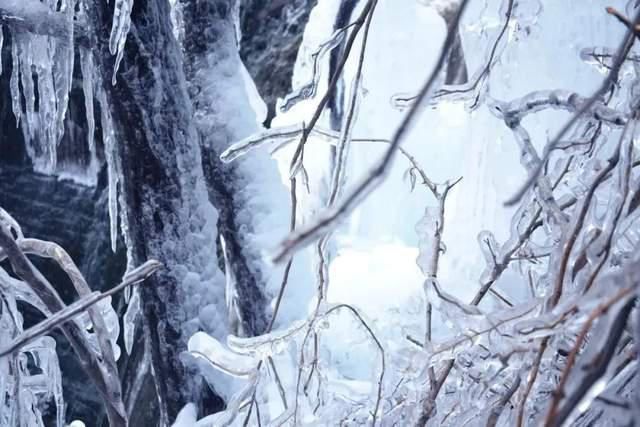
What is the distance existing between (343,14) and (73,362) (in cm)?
267

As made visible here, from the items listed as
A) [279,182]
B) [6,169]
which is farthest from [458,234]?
[279,182]

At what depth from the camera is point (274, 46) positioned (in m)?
3.74

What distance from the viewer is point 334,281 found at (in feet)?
16.7

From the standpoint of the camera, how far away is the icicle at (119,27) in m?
1.47

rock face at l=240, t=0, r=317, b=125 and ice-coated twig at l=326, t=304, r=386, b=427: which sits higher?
rock face at l=240, t=0, r=317, b=125

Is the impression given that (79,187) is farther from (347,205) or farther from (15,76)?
(347,205)

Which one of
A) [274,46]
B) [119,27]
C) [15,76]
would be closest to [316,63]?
[119,27]

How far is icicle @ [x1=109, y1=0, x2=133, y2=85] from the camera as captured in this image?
1.47 metres

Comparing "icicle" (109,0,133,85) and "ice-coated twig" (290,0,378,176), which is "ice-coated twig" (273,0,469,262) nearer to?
"ice-coated twig" (290,0,378,176)

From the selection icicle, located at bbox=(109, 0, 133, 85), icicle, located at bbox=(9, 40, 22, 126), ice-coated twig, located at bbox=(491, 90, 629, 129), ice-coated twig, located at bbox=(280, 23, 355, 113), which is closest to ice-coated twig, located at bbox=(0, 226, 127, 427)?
ice-coated twig, located at bbox=(280, 23, 355, 113)

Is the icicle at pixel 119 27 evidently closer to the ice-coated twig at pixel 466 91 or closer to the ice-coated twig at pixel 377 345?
the ice-coated twig at pixel 466 91

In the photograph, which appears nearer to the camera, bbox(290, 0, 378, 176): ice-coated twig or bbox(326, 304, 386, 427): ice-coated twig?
bbox(290, 0, 378, 176): ice-coated twig

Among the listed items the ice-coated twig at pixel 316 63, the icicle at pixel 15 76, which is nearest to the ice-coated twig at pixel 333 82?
the ice-coated twig at pixel 316 63

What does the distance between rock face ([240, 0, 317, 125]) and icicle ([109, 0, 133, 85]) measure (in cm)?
213
